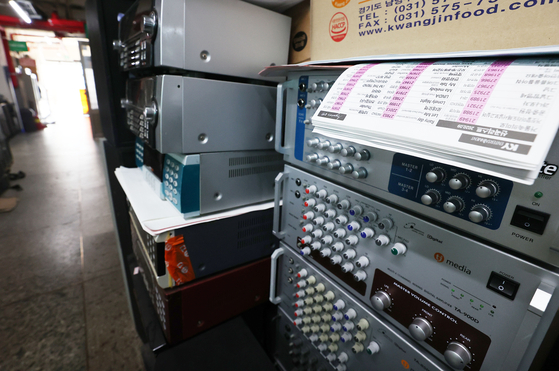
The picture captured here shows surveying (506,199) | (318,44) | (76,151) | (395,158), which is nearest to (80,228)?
(318,44)

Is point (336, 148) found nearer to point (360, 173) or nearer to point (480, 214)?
point (360, 173)

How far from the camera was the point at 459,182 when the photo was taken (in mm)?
415

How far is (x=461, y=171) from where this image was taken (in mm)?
429

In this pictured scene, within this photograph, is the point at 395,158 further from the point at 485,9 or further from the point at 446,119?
the point at 485,9

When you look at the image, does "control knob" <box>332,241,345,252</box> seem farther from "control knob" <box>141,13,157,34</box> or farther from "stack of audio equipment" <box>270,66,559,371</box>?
"control knob" <box>141,13,157,34</box>

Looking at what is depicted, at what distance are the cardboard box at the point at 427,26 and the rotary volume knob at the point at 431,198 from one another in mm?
270

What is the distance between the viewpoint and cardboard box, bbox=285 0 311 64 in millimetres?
912

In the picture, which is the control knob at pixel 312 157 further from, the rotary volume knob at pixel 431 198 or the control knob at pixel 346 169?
the rotary volume knob at pixel 431 198

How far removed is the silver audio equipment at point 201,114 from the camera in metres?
0.76

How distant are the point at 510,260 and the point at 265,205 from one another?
2.48ft

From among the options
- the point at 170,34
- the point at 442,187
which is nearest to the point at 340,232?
the point at 442,187

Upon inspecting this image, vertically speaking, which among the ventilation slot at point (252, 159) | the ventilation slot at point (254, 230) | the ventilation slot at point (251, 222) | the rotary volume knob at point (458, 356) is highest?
the ventilation slot at point (252, 159)

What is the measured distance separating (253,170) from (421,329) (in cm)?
68

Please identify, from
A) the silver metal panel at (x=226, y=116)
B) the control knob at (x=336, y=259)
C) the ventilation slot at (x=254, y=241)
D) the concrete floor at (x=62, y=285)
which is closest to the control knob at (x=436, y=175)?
the control knob at (x=336, y=259)
